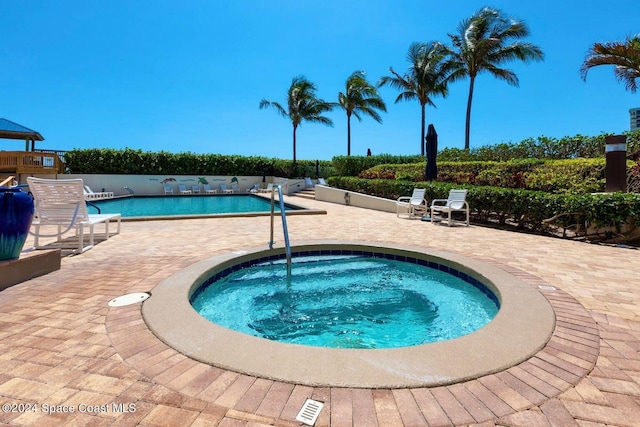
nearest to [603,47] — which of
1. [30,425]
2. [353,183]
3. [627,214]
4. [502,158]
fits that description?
[502,158]

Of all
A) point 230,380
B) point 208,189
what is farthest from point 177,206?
point 230,380

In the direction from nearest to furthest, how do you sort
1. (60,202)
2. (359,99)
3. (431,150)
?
(60,202) → (431,150) → (359,99)

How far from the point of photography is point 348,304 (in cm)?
377

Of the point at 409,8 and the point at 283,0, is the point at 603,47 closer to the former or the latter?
the point at 409,8

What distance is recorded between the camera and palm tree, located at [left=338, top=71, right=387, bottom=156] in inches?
1092

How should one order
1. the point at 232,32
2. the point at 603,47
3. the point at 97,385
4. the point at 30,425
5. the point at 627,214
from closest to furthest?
the point at 30,425 < the point at 97,385 < the point at 627,214 < the point at 603,47 < the point at 232,32

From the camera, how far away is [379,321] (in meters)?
3.39

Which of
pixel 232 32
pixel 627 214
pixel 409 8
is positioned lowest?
pixel 627 214

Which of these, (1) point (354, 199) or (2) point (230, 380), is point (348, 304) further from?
(1) point (354, 199)

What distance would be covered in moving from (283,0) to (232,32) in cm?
490

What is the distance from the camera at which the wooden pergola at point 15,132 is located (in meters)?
19.0

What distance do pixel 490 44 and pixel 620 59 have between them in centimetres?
1166

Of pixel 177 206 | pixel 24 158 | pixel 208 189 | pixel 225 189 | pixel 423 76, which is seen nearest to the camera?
pixel 177 206

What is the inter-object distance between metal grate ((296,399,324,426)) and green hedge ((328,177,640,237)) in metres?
7.42
